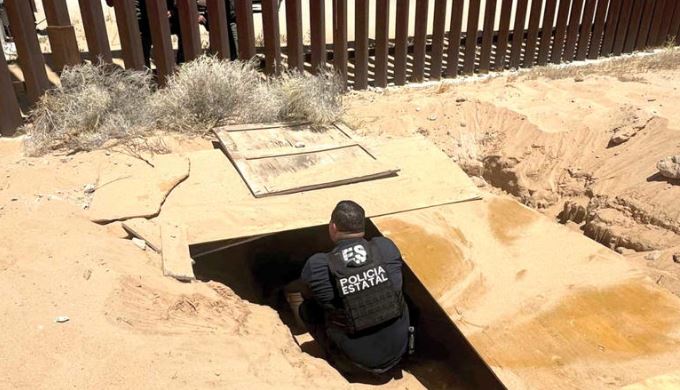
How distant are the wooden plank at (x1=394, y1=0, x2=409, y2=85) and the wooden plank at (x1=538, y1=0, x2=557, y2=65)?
2.37 metres

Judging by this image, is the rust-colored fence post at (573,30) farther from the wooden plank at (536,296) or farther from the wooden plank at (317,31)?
the wooden plank at (536,296)

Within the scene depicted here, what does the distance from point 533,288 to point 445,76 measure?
448 cm

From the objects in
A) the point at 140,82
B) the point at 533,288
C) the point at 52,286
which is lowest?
the point at 533,288

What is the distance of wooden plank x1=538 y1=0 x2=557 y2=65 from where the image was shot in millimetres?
A: 8008

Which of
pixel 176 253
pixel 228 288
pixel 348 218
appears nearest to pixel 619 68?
pixel 348 218

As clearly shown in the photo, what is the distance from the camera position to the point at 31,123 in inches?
220

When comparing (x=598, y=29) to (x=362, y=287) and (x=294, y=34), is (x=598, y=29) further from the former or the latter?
(x=362, y=287)

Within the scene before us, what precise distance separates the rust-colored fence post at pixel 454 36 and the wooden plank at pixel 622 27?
3.07 m

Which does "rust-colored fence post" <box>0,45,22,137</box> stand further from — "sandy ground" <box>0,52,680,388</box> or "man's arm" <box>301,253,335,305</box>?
"man's arm" <box>301,253,335,305</box>

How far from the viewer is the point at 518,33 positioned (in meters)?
7.89

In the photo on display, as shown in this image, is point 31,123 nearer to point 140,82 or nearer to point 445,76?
point 140,82

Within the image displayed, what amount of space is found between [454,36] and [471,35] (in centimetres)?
32

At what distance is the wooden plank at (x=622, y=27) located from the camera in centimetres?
866

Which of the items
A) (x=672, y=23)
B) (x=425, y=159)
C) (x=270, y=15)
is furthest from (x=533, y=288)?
(x=672, y=23)
